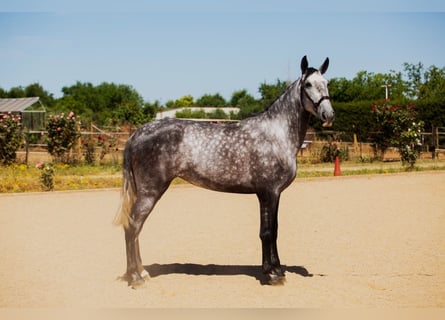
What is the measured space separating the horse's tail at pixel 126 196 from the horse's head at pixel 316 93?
2066mm

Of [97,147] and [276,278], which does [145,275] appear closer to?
[276,278]

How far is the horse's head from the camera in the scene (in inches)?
226

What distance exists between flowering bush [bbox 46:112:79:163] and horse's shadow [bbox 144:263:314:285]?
619 inches

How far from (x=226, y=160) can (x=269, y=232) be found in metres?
0.92

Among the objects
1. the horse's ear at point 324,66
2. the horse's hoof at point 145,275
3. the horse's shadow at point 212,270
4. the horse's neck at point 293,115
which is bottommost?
the horse's shadow at point 212,270

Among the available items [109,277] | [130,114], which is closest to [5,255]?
[109,277]

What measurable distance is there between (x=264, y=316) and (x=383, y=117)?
2120 cm

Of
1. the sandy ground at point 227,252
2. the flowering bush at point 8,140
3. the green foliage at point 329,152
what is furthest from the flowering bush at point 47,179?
the green foliage at point 329,152

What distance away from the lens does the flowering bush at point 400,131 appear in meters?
19.8

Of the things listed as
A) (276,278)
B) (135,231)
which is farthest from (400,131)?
(135,231)

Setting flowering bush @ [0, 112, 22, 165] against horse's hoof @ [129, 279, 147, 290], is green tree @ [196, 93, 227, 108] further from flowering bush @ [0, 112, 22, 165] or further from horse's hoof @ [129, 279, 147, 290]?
horse's hoof @ [129, 279, 147, 290]

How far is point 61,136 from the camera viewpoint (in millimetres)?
21609

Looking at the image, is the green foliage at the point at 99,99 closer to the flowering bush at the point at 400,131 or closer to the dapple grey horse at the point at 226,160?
the flowering bush at the point at 400,131

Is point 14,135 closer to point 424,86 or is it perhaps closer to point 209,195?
point 209,195
